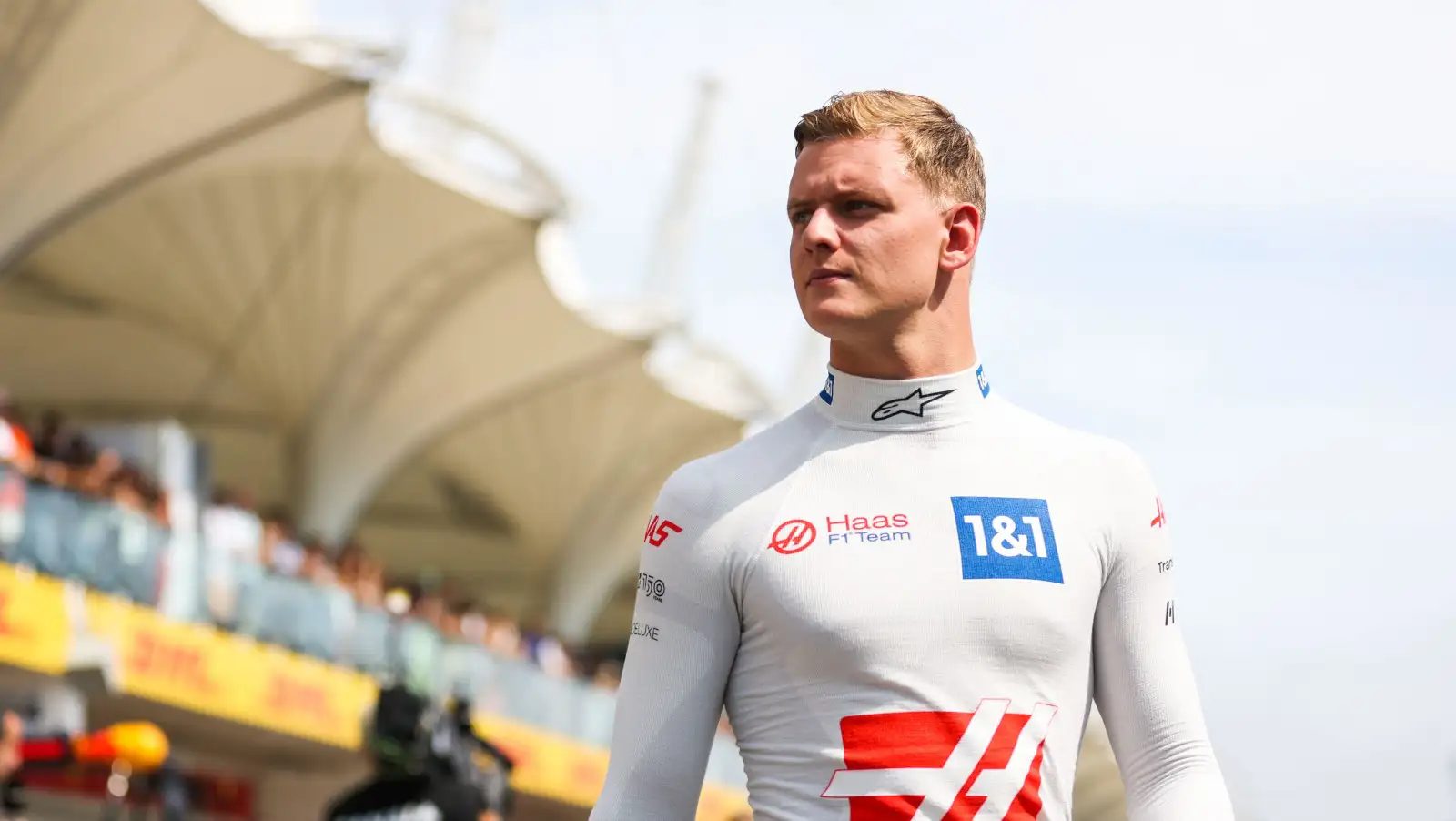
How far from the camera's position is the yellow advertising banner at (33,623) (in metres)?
16.1

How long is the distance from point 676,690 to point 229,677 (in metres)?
17.7

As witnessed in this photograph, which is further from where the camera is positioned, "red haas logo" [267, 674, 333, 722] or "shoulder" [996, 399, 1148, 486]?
"red haas logo" [267, 674, 333, 722]

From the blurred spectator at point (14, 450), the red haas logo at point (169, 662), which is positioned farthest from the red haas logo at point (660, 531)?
the red haas logo at point (169, 662)

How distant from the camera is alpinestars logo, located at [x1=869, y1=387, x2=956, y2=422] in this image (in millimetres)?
2832

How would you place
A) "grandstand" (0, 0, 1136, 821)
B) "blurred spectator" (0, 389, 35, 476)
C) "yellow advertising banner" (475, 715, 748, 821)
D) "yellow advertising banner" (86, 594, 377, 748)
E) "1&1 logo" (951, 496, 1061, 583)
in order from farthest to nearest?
1. "yellow advertising banner" (475, 715, 748, 821)
2. "grandstand" (0, 0, 1136, 821)
3. "yellow advertising banner" (86, 594, 377, 748)
4. "blurred spectator" (0, 389, 35, 476)
5. "1&1 logo" (951, 496, 1061, 583)

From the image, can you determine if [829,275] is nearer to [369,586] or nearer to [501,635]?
[369,586]

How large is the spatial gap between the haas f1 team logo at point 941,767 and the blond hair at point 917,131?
2.36ft

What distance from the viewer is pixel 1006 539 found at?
2688mm

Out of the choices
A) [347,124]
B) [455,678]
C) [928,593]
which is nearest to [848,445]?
[928,593]

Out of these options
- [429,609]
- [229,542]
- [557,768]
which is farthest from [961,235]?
[557,768]

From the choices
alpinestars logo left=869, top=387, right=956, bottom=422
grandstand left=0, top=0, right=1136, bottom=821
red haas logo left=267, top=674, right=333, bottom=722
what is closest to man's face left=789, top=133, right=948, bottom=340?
alpinestars logo left=869, top=387, right=956, bottom=422

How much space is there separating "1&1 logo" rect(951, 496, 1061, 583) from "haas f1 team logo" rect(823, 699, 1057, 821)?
0.18 meters

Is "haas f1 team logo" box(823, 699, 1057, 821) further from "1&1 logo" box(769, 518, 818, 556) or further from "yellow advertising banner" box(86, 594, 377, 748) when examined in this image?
"yellow advertising banner" box(86, 594, 377, 748)

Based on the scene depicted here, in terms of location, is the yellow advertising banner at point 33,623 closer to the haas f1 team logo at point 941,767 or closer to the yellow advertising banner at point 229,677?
the yellow advertising banner at point 229,677
